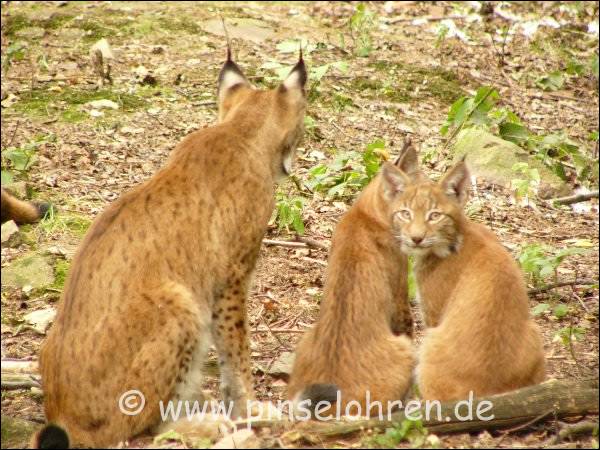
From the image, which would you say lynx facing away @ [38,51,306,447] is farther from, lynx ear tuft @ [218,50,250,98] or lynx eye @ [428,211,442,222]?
lynx eye @ [428,211,442,222]

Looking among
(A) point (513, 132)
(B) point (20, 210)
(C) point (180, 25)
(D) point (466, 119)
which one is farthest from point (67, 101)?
(A) point (513, 132)

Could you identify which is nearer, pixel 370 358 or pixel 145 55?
pixel 370 358

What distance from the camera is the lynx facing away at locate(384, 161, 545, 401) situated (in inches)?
214

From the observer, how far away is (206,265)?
5949mm

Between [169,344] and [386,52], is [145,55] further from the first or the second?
[169,344]

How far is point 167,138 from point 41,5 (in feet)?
12.9

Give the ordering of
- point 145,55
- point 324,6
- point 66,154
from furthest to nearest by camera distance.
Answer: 1. point 324,6
2. point 145,55
3. point 66,154

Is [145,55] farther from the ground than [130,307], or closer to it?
farther from the ground

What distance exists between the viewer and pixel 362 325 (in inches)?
224

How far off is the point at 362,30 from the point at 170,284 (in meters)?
7.23

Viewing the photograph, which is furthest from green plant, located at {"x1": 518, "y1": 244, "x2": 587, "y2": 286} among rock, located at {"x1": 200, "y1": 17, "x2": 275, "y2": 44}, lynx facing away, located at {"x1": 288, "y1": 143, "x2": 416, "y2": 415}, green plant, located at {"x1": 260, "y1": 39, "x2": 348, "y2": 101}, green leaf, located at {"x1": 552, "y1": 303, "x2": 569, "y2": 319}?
rock, located at {"x1": 200, "y1": 17, "x2": 275, "y2": 44}

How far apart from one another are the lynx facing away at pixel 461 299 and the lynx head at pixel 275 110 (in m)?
0.80

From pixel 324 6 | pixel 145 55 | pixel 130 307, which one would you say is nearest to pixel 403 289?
pixel 130 307
